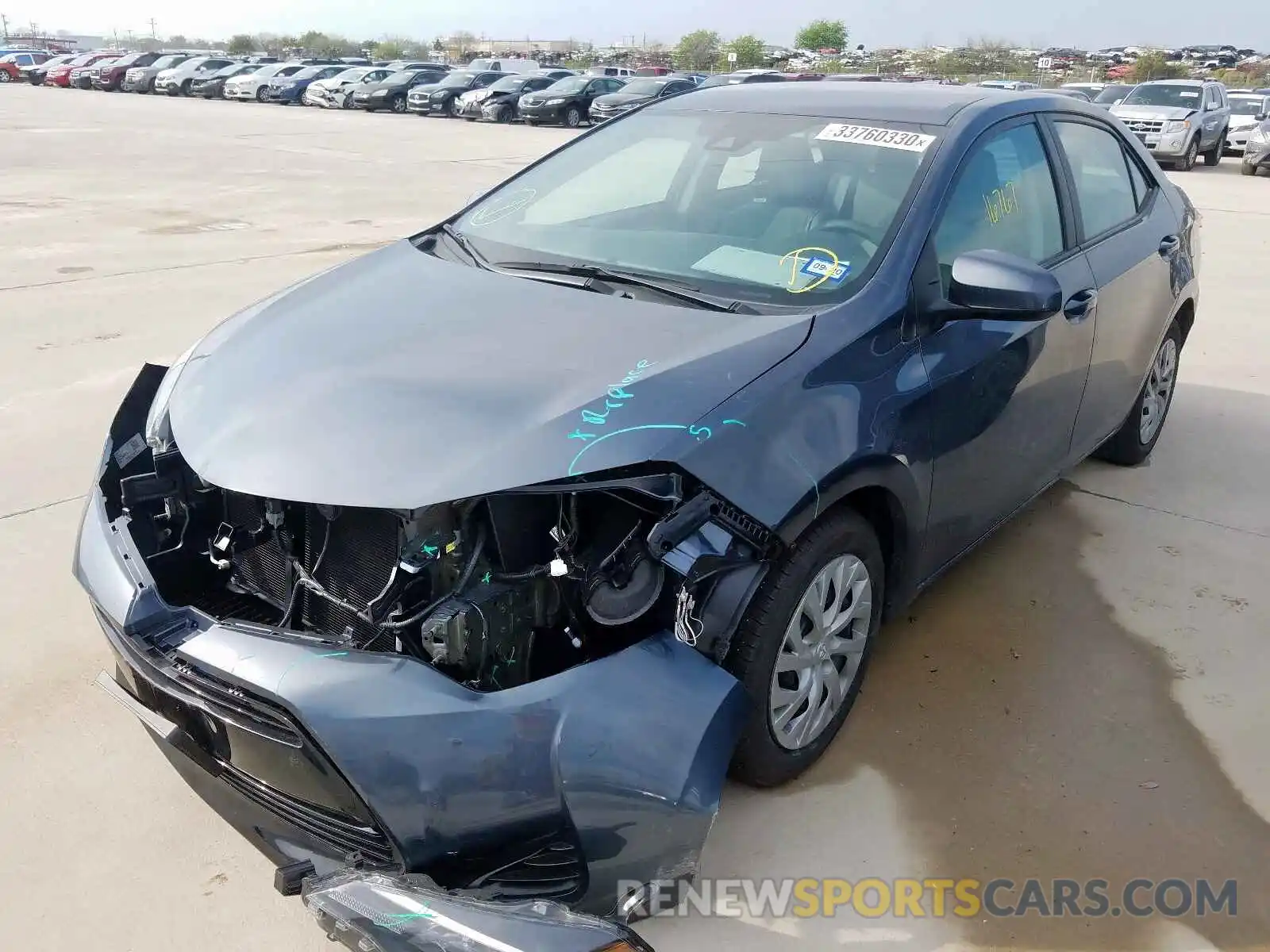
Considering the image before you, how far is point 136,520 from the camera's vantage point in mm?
2494

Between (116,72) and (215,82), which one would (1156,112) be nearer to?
(215,82)

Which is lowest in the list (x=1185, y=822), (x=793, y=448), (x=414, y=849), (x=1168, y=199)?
(x=1185, y=822)

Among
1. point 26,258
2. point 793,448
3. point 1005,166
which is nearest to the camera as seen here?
point 793,448

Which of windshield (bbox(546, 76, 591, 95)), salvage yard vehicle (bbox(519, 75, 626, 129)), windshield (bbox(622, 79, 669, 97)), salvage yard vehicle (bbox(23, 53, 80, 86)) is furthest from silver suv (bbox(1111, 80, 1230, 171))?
salvage yard vehicle (bbox(23, 53, 80, 86))

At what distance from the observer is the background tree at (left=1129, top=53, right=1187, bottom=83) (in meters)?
48.8

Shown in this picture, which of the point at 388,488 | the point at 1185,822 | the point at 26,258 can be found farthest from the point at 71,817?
the point at 26,258

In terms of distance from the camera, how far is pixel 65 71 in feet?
142

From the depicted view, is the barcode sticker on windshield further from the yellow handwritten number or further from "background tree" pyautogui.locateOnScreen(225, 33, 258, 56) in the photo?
"background tree" pyautogui.locateOnScreen(225, 33, 258, 56)

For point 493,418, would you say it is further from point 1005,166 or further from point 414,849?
point 1005,166

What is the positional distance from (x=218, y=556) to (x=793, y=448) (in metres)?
1.38

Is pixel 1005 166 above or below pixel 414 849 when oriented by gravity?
above

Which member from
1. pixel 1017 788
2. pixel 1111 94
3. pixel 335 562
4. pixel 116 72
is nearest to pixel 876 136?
pixel 1017 788

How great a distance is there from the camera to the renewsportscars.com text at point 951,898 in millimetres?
2373

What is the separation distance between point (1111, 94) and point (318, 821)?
2279 cm
